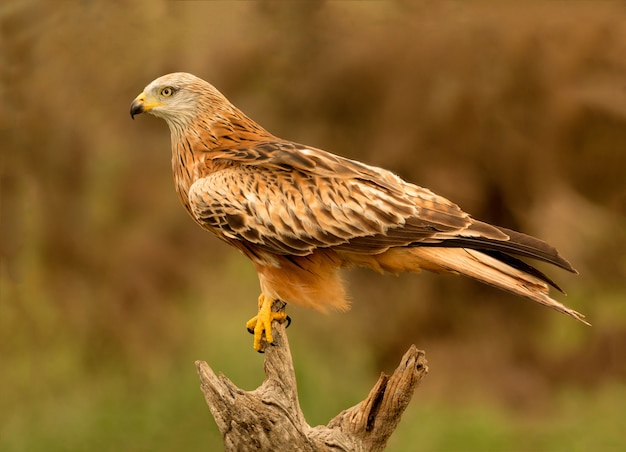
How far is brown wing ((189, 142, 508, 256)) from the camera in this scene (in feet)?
10.3

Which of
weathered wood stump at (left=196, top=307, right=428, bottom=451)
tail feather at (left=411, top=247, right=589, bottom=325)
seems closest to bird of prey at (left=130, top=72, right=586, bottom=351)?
tail feather at (left=411, top=247, right=589, bottom=325)

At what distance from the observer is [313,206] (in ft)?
10.7

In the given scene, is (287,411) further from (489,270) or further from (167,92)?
(167,92)

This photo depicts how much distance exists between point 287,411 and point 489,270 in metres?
1.02

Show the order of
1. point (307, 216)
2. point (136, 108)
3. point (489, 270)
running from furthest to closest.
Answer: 1. point (136, 108)
2. point (307, 216)
3. point (489, 270)

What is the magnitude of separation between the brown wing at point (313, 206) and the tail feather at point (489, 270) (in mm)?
61

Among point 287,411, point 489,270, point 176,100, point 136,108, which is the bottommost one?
point 287,411

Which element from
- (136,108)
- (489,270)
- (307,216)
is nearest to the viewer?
(489,270)

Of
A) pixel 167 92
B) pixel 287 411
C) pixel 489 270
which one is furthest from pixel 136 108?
pixel 489 270

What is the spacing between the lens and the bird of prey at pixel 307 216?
10.0 ft

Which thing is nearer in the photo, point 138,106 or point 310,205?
point 310,205

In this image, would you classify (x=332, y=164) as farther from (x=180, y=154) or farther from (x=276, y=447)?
(x=276, y=447)

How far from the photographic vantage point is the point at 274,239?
3221mm

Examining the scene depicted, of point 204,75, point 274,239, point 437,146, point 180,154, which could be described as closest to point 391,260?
point 274,239
